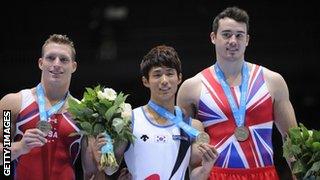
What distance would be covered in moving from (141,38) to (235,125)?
482cm

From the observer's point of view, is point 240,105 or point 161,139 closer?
point 161,139

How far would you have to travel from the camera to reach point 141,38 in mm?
9469

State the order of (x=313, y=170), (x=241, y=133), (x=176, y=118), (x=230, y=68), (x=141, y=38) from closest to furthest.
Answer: (x=313, y=170) → (x=176, y=118) → (x=241, y=133) → (x=230, y=68) → (x=141, y=38)

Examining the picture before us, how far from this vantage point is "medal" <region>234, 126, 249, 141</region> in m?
4.80

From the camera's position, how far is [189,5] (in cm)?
984

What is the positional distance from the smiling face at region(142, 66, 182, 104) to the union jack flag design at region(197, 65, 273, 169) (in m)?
0.46

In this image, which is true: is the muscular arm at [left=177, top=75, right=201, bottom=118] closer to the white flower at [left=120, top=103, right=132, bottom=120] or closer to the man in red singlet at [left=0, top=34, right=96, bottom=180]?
the white flower at [left=120, top=103, right=132, bottom=120]

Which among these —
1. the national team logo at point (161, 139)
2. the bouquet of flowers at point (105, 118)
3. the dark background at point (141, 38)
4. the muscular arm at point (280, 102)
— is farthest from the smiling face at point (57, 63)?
the dark background at point (141, 38)

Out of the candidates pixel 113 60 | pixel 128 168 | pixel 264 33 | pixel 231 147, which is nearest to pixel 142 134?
pixel 128 168

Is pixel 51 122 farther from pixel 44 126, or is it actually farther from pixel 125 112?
pixel 125 112

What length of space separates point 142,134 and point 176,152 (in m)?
0.27

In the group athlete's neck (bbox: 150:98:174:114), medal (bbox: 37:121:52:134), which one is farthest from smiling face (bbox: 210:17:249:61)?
medal (bbox: 37:121:52:134)

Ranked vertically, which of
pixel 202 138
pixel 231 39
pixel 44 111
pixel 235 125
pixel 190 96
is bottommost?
pixel 202 138

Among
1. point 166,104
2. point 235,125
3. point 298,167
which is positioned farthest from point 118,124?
point 298,167
